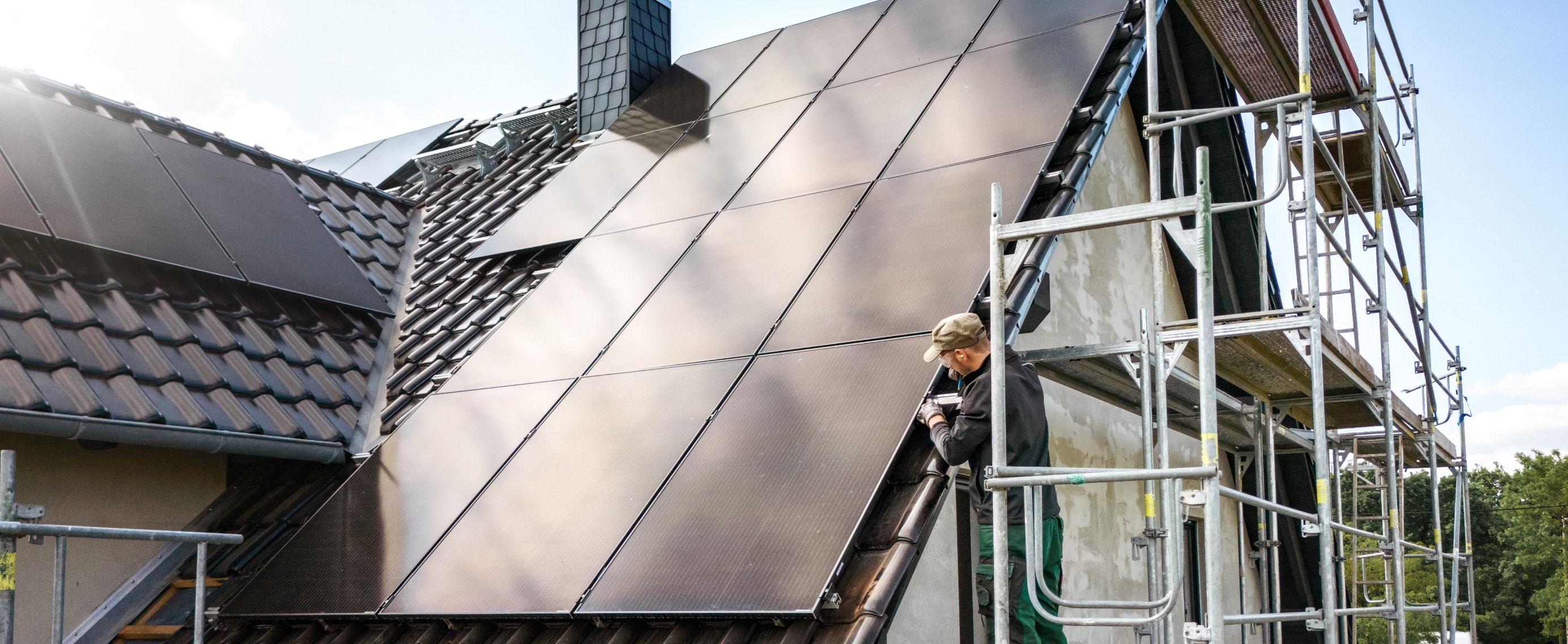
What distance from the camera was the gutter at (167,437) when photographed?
4.64 m

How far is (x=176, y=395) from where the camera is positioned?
538 centimetres

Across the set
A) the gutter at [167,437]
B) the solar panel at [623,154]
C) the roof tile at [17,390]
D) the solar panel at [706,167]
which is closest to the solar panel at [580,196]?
the solar panel at [623,154]

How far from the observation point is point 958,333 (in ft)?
12.6

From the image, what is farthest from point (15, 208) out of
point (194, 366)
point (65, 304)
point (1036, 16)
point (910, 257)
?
point (1036, 16)

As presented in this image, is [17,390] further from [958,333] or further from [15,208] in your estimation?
[958,333]

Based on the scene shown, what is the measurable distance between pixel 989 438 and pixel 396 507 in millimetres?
2802

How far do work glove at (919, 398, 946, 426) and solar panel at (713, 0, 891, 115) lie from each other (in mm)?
3576

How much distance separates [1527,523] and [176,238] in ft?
175

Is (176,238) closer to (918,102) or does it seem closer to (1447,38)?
(918,102)

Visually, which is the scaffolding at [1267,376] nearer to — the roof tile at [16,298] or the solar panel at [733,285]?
the solar panel at [733,285]

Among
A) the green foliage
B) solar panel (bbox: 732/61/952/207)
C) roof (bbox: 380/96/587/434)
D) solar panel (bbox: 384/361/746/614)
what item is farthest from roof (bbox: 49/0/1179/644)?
the green foliage

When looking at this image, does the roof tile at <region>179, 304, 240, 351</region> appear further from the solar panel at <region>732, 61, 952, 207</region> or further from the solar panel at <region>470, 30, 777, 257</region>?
the solar panel at <region>732, 61, 952, 207</region>

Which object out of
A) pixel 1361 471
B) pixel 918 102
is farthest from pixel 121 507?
pixel 1361 471

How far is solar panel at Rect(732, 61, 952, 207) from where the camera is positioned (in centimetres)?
590
